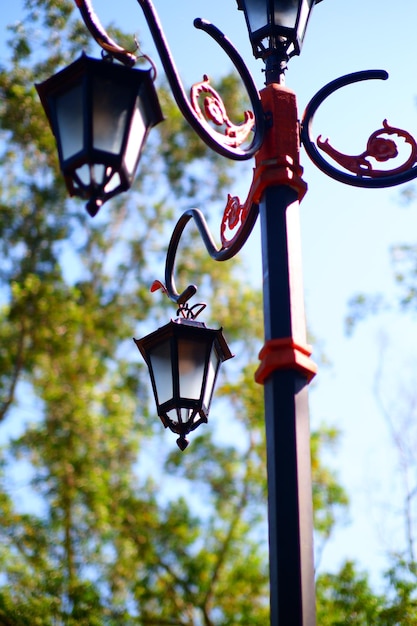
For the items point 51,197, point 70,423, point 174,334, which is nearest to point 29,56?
point 51,197

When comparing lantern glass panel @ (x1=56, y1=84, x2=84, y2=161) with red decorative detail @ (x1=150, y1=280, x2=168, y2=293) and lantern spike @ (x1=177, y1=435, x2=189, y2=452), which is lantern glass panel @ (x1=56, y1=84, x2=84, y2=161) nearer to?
lantern spike @ (x1=177, y1=435, x2=189, y2=452)

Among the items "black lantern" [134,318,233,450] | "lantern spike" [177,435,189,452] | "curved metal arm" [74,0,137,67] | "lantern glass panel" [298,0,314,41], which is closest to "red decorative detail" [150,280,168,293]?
"black lantern" [134,318,233,450]

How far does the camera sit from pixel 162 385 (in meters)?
3.24

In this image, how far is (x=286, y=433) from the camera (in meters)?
2.32

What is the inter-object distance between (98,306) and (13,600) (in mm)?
5034

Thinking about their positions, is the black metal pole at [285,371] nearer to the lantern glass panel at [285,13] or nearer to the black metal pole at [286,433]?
the black metal pole at [286,433]

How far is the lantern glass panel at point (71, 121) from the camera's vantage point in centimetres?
236

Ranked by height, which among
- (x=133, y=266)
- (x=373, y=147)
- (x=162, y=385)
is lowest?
(x=162, y=385)

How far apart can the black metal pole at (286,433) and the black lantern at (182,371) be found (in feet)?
2.18

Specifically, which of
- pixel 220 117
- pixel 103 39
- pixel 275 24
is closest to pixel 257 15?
pixel 275 24

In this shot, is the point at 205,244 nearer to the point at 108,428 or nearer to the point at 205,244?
the point at 205,244

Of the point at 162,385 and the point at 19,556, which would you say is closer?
the point at 162,385

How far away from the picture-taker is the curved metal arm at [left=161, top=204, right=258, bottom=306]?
2.97m

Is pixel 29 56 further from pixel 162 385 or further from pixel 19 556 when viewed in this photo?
pixel 162 385
